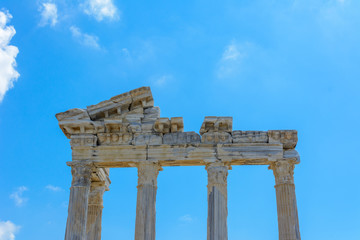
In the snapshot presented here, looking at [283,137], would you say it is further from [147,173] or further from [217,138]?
[147,173]

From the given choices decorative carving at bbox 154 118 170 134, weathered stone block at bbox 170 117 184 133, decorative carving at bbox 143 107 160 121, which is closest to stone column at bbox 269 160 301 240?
weathered stone block at bbox 170 117 184 133

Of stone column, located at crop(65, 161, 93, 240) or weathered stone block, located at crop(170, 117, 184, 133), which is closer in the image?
stone column, located at crop(65, 161, 93, 240)

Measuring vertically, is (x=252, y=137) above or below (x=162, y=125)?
below

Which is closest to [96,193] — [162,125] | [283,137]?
[162,125]

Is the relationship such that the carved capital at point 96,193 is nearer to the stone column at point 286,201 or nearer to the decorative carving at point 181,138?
the decorative carving at point 181,138

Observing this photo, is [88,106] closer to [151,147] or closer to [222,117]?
[151,147]

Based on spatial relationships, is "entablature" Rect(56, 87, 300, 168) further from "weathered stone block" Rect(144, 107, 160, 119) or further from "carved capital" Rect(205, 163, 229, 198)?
"carved capital" Rect(205, 163, 229, 198)

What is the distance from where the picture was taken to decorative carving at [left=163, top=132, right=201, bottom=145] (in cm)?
2466

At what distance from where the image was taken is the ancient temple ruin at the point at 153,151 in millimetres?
23438

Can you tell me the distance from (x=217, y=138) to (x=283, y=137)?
3277 mm

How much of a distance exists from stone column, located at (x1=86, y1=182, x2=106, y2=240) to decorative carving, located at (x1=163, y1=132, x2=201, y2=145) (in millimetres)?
5545

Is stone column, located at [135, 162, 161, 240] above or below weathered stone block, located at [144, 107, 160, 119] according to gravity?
below

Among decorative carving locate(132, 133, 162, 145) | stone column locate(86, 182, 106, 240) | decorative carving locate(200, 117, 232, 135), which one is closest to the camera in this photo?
decorative carving locate(200, 117, 232, 135)

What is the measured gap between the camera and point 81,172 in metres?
24.3
